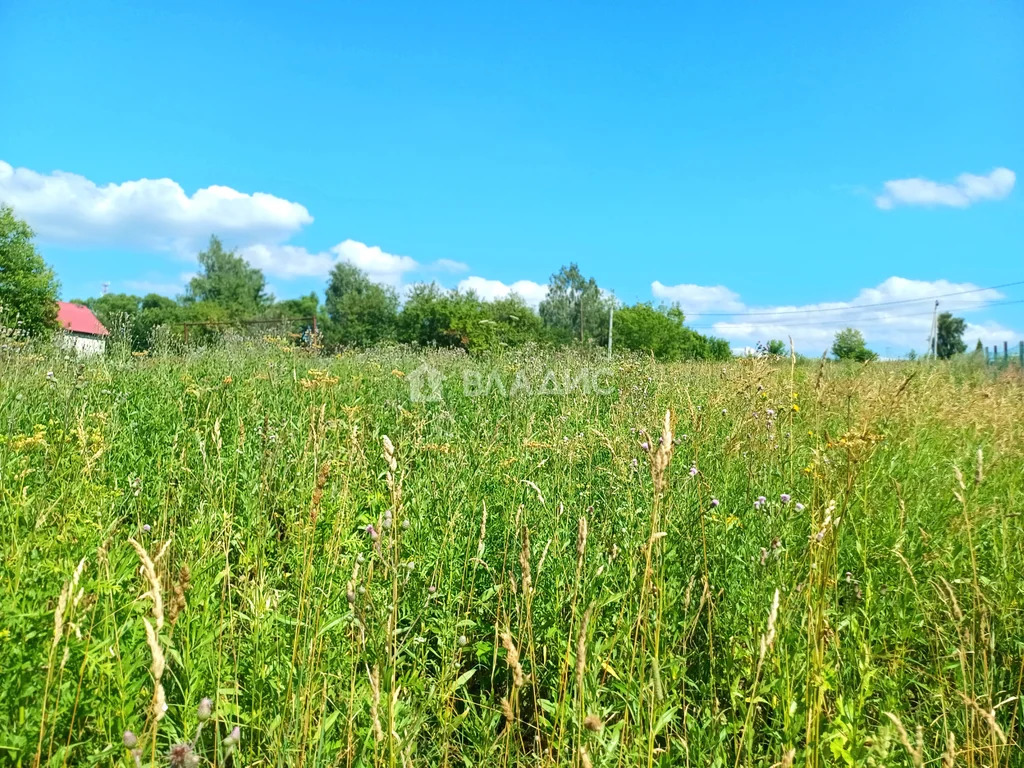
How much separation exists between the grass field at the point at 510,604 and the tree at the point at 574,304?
60684 mm

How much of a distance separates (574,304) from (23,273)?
50894 mm

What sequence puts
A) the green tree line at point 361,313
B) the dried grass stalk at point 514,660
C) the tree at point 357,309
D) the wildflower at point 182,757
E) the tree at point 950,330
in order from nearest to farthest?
the wildflower at point 182,757 → the dried grass stalk at point 514,660 → the green tree line at point 361,313 → the tree at point 357,309 → the tree at point 950,330

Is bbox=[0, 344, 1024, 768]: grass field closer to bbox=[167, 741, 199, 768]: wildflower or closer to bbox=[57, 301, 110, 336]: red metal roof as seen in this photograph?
bbox=[167, 741, 199, 768]: wildflower

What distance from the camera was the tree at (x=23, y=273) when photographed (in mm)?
35375

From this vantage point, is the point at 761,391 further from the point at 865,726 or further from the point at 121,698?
the point at 121,698

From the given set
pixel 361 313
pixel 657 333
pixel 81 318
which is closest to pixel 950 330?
pixel 657 333

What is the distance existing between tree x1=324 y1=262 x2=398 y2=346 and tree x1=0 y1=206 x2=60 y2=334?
56.0ft

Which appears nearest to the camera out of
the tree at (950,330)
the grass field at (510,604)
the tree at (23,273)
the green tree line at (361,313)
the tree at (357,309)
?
the grass field at (510,604)

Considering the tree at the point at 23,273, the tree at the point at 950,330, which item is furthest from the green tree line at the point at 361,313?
the tree at the point at 950,330

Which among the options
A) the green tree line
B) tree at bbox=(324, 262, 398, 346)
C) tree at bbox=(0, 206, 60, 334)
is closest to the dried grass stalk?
the green tree line

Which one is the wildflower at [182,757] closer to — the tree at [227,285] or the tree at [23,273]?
the tree at [23,273]

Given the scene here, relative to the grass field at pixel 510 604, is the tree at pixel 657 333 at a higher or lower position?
higher

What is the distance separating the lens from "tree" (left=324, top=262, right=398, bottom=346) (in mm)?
47000

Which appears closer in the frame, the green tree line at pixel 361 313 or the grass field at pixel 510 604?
the grass field at pixel 510 604
